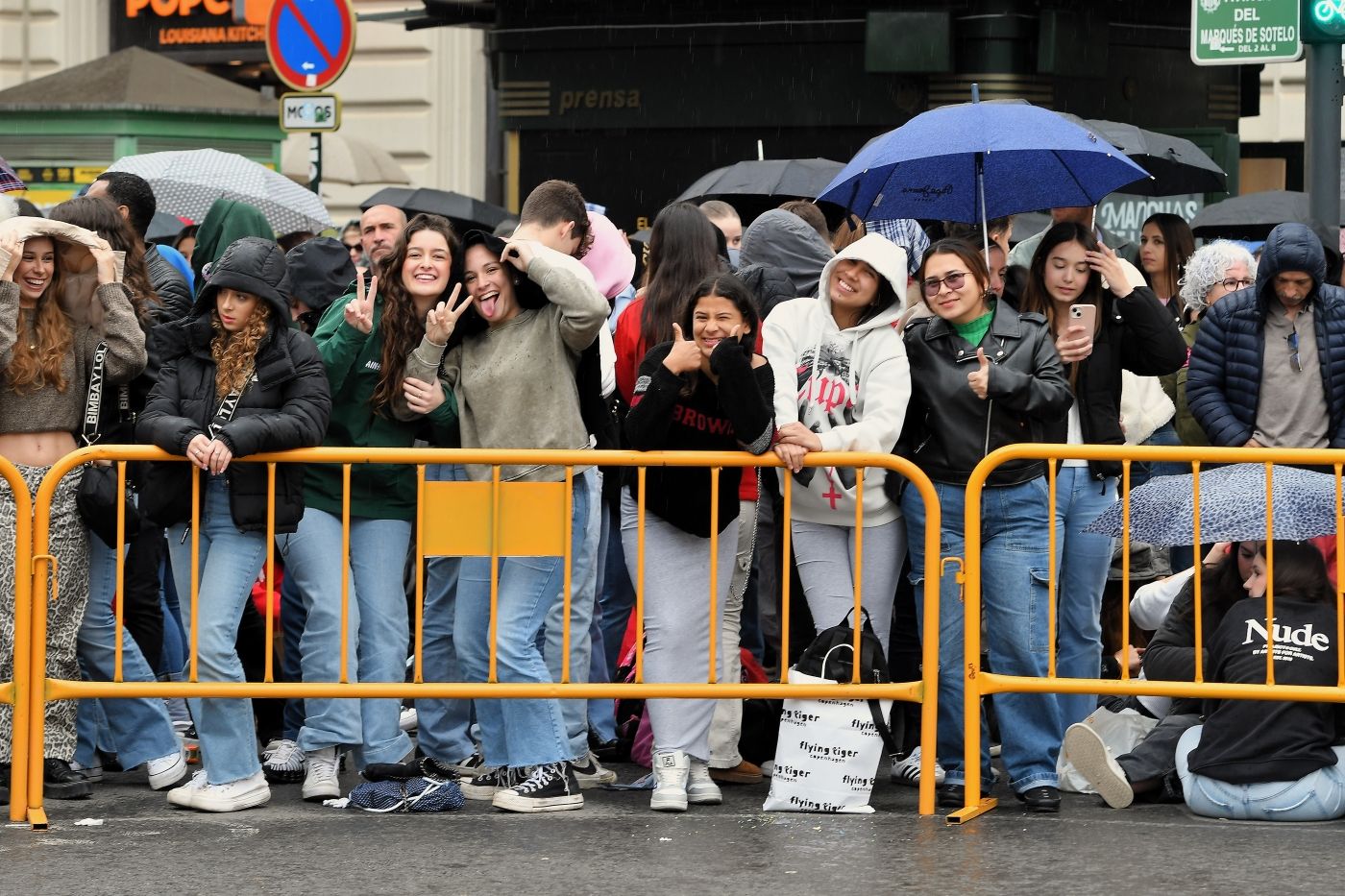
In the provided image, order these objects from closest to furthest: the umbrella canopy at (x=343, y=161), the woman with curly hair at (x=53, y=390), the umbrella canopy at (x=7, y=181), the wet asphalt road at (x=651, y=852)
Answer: the wet asphalt road at (x=651, y=852) < the woman with curly hair at (x=53, y=390) < the umbrella canopy at (x=7, y=181) < the umbrella canopy at (x=343, y=161)

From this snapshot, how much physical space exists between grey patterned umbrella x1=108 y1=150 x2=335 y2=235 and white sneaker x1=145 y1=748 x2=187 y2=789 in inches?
170

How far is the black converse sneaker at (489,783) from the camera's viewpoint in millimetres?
7629

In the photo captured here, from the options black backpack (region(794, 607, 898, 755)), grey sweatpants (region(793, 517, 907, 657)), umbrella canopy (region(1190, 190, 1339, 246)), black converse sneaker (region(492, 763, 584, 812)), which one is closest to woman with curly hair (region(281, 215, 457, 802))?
black converse sneaker (region(492, 763, 584, 812))

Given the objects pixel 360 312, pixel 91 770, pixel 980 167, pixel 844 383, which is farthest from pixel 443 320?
pixel 980 167

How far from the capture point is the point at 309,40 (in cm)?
1459

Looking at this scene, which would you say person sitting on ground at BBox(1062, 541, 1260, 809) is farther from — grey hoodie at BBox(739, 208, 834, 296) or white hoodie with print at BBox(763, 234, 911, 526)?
grey hoodie at BBox(739, 208, 834, 296)

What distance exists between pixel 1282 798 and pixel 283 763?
344 cm

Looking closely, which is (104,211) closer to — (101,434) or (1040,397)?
(101,434)

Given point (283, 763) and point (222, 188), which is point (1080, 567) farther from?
point (222, 188)

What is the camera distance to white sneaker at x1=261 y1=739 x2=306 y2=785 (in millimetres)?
8078

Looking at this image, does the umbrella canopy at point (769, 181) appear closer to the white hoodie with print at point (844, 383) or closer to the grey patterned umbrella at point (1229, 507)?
the white hoodie with print at point (844, 383)

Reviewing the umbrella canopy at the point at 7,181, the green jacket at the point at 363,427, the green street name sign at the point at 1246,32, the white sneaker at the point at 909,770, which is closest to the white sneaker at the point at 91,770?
the green jacket at the point at 363,427

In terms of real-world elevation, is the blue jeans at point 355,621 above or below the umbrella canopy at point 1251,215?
below

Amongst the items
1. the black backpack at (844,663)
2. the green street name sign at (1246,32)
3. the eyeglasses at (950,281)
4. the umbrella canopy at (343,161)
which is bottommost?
the black backpack at (844,663)
